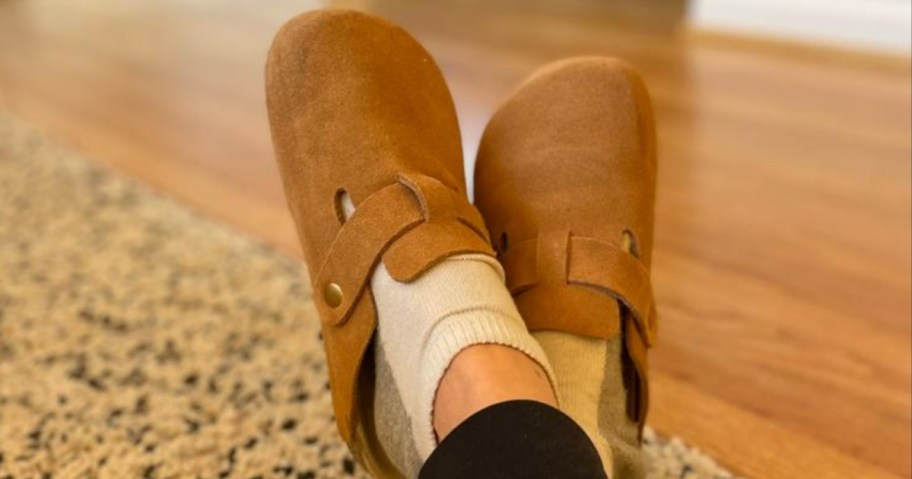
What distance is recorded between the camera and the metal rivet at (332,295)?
628mm

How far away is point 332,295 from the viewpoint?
635 mm

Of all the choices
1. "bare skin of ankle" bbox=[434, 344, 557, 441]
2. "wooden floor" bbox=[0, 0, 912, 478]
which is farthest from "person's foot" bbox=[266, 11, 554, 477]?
"wooden floor" bbox=[0, 0, 912, 478]

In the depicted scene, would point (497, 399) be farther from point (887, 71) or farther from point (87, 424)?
point (887, 71)

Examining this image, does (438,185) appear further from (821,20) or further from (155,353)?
(821,20)

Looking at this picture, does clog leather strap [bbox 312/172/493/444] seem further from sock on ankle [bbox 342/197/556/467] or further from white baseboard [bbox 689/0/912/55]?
white baseboard [bbox 689/0/912/55]

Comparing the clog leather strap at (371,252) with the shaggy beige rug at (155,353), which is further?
the shaggy beige rug at (155,353)

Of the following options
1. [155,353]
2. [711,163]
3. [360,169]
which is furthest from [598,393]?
[711,163]

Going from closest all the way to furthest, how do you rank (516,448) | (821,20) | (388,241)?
(516,448), (388,241), (821,20)

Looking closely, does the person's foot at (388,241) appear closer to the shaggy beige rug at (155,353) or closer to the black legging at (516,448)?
the black legging at (516,448)

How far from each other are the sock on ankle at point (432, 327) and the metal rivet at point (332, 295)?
0.03m

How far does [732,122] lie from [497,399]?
100cm

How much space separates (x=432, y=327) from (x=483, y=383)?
0.20 feet

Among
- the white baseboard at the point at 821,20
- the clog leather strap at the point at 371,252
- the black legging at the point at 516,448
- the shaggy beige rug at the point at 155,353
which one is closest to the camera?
the black legging at the point at 516,448

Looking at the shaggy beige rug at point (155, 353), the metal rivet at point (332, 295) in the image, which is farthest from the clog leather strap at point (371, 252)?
the shaggy beige rug at point (155, 353)
